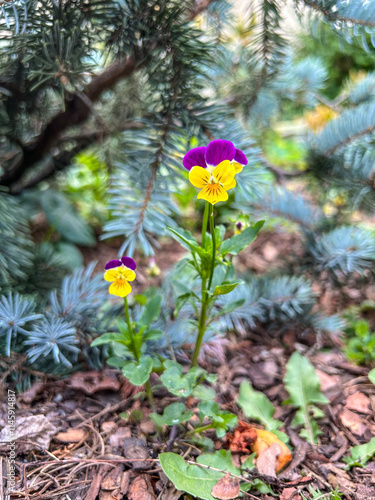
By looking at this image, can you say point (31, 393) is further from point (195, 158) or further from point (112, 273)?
point (195, 158)

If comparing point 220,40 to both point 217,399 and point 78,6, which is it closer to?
point 78,6

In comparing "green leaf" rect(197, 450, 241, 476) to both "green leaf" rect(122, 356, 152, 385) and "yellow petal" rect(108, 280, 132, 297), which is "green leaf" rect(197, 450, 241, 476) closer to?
"green leaf" rect(122, 356, 152, 385)

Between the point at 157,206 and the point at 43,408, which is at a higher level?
the point at 157,206

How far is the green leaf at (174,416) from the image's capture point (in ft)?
2.55

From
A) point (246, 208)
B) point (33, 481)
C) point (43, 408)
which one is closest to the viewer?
point (33, 481)

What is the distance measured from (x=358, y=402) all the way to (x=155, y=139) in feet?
2.56

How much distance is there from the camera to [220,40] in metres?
1.05

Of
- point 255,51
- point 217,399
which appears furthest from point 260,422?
point 255,51

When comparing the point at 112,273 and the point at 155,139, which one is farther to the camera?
the point at 155,139

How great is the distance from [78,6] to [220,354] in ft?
2.60

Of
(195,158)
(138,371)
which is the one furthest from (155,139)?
(138,371)

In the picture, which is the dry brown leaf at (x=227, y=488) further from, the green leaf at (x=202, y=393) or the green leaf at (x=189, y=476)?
the green leaf at (x=202, y=393)

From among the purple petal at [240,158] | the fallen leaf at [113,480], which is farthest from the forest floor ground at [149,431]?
the purple petal at [240,158]

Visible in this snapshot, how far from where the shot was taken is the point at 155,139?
0.89 metres
